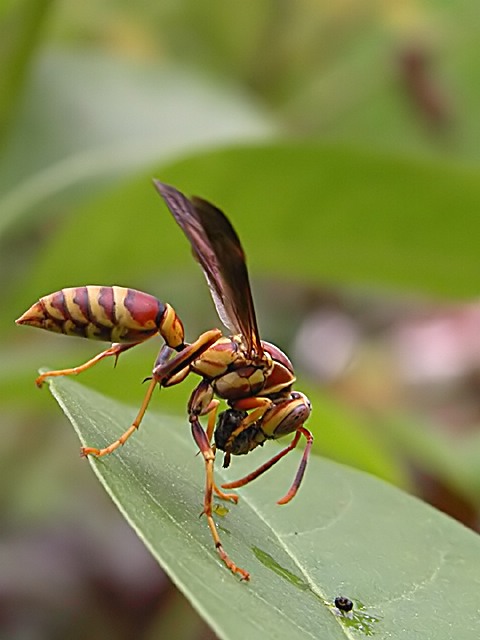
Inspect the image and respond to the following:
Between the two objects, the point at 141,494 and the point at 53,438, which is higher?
the point at 141,494

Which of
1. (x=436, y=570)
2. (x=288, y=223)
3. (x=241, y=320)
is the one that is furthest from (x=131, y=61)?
(x=436, y=570)

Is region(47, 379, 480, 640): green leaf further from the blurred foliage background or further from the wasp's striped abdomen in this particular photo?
the blurred foliage background

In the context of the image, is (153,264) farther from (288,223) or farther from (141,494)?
(141,494)

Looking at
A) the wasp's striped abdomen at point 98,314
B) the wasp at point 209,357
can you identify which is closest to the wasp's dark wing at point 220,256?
the wasp at point 209,357

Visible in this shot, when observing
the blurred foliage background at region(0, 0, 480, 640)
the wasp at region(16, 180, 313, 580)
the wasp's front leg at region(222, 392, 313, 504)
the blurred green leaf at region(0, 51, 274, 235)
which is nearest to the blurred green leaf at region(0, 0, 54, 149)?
the blurred foliage background at region(0, 0, 480, 640)

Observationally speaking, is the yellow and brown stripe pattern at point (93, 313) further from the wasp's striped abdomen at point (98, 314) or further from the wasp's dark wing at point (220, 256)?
the wasp's dark wing at point (220, 256)
